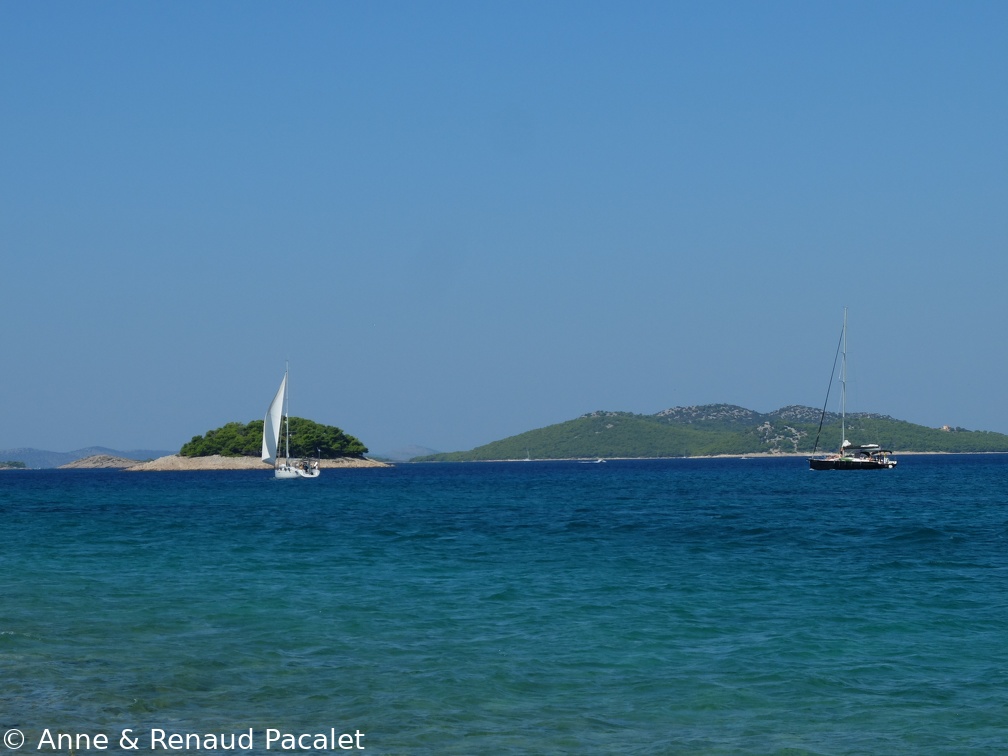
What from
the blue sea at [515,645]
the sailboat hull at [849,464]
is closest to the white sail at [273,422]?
the sailboat hull at [849,464]

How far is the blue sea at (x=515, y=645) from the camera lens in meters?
14.5

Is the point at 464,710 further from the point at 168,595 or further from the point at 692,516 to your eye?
the point at 692,516

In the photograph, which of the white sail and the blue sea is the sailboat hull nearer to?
the white sail

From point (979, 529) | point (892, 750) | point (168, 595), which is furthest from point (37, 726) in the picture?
point (979, 529)

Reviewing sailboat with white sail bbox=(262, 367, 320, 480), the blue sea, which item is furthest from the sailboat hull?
the blue sea

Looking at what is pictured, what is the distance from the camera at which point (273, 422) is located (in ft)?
470

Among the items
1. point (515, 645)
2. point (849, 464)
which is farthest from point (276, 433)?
point (515, 645)

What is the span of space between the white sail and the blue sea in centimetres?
9478

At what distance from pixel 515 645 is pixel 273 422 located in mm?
126616

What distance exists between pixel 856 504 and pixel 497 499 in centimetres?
2991

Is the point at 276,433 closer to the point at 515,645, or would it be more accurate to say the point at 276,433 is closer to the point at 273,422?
the point at 273,422

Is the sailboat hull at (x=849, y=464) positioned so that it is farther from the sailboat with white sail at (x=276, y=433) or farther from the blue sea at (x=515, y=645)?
the blue sea at (x=515, y=645)

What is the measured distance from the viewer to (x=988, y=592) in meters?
27.1

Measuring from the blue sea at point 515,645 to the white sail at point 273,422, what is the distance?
311 feet
